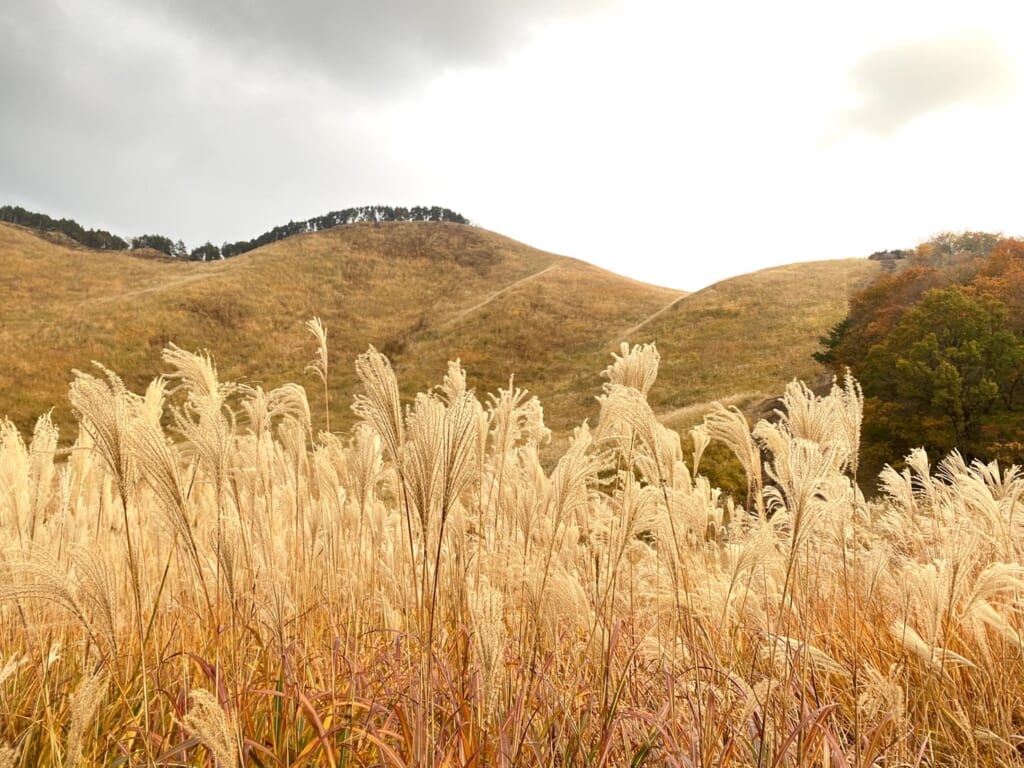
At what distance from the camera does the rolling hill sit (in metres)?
33.6

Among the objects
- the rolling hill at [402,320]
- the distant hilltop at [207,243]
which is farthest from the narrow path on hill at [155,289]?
the distant hilltop at [207,243]

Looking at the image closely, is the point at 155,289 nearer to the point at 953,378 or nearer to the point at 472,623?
the point at 953,378

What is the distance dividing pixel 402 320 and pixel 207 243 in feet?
171

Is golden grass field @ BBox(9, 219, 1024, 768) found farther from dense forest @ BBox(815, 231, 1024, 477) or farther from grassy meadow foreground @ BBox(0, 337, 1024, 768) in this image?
dense forest @ BBox(815, 231, 1024, 477)

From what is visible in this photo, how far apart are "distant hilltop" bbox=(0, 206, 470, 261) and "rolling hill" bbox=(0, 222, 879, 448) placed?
10326mm

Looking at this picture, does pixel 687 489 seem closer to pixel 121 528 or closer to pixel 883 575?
pixel 883 575

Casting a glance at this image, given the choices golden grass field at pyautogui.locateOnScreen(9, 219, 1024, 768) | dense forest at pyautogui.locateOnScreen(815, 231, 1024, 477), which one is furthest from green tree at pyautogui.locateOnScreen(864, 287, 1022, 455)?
golden grass field at pyautogui.locateOnScreen(9, 219, 1024, 768)

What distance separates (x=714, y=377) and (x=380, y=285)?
42366mm

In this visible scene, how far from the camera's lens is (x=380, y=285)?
208 feet

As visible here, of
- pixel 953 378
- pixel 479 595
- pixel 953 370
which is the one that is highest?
pixel 953 370

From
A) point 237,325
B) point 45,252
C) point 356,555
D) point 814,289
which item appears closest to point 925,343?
point 356,555

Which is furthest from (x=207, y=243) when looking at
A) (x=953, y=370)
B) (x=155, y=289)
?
(x=953, y=370)

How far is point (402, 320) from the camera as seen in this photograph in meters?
56.1

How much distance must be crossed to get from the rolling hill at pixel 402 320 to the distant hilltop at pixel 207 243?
1033 centimetres
